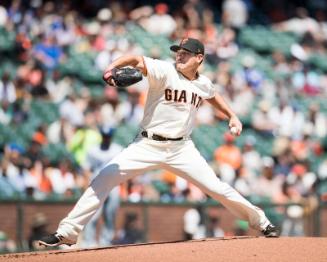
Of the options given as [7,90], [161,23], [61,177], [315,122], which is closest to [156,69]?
[61,177]

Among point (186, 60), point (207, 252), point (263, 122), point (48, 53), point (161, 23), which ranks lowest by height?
point (207, 252)

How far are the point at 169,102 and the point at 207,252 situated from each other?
1.27 meters

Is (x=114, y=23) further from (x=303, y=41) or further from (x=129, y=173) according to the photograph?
(x=129, y=173)

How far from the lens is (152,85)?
292 inches

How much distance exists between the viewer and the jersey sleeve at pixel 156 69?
23.9 ft

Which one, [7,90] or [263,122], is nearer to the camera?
[7,90]

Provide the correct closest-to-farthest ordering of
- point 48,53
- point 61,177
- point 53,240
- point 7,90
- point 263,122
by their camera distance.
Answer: point 53,240, point 61,177, point 7,90, point 48,53, point 263,122

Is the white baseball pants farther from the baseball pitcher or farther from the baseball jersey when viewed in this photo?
the baseball jersey

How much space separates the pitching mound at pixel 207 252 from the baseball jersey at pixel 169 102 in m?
0.95

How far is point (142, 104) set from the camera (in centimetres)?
1454

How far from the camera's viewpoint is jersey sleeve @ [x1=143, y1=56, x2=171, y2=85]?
7285mm

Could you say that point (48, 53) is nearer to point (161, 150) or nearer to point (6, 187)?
point (6, 187)

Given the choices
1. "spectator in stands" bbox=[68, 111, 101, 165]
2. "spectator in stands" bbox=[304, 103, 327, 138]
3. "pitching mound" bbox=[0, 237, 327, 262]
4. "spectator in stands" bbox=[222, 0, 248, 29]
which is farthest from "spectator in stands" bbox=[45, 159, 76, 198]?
"spectator in stands" bbox=[222, 0, 248, 29]

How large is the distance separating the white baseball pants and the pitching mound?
28 centimetres
